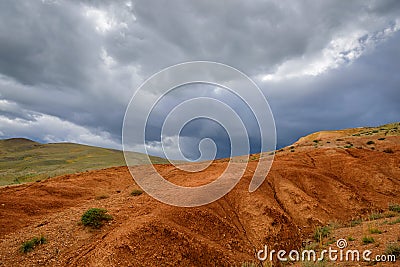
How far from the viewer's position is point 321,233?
11.4m

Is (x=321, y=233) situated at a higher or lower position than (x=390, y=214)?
lower

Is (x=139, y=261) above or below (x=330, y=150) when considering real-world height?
below

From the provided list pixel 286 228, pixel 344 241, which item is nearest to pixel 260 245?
pixel 286 228

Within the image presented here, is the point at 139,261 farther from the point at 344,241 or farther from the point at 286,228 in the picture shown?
the point at 344,241

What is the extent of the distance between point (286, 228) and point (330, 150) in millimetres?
13476

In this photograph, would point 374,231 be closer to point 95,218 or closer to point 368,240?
point 368,240

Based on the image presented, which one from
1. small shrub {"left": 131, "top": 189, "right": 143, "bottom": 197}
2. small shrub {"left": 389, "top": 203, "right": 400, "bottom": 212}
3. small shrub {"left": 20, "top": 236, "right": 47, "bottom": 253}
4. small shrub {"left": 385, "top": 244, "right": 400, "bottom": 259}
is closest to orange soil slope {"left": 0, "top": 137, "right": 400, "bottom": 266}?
small shrub {"left": 20, "top": 236, "right": 47, "bottom": 253}

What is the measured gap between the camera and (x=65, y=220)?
988 centimetres

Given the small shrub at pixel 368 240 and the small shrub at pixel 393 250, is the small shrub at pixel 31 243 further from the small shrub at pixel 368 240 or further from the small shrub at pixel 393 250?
the small shrub at pixel 368 240

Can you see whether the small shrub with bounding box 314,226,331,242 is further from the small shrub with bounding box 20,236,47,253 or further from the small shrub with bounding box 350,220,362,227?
the small shrub with bounding box 20,236,47,253

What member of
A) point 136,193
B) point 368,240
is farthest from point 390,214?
point 136,193

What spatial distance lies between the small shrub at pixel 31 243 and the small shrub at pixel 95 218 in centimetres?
140
